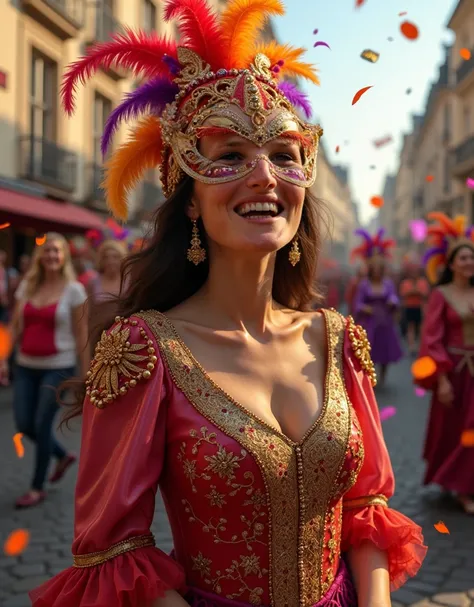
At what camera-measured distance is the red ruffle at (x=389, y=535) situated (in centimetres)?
188

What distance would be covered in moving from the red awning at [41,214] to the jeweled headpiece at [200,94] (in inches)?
357

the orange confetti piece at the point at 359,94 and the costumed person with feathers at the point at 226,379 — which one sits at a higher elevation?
the orange confetti piece at the point at 359,94

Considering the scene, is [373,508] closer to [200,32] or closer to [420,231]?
[200,32]

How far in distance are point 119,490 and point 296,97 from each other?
4.19ft

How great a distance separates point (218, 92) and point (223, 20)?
0.29m

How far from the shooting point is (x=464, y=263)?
557 centimetres

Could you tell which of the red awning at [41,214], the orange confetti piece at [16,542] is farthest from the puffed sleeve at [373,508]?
the red awning at [41,214]

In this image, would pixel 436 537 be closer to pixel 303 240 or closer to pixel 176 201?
pixel 303 240

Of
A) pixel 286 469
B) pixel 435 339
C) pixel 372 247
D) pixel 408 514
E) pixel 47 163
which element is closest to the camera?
pixel 286 469

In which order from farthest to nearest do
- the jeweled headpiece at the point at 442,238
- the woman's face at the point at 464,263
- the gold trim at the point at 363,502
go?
the jeweled headpiece at the point at 442,238, the woman's face at the point at 464,263, the gold trim at the point at 363,502

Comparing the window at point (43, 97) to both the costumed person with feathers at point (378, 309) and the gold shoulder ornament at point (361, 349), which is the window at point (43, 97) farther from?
the gold shoulder ornament at point (361, 349)

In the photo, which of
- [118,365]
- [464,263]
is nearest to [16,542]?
[118,365]

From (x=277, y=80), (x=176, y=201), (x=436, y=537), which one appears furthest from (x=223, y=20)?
(x=436, y=537)

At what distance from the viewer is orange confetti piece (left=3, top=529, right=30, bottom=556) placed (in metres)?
4.31
